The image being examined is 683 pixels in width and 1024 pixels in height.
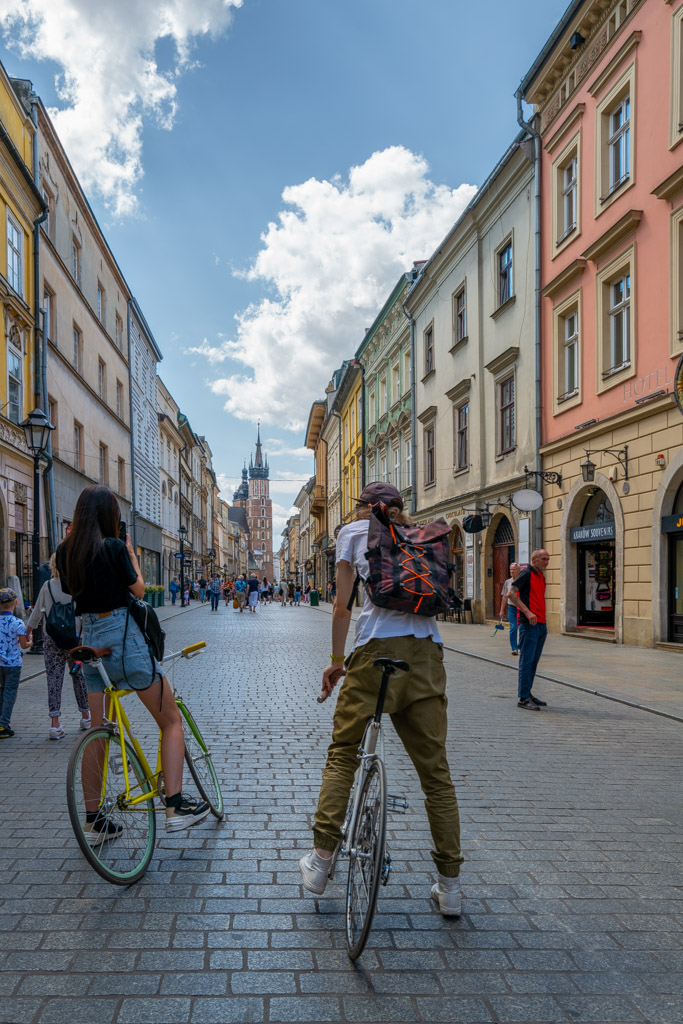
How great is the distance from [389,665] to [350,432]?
4665cm

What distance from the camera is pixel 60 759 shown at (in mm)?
6270

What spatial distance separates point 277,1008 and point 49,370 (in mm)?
21785

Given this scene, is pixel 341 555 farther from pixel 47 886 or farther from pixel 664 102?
pixel 664 102

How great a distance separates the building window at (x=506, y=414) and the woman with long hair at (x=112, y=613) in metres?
18.6

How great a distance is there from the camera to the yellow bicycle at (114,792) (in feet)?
12.2

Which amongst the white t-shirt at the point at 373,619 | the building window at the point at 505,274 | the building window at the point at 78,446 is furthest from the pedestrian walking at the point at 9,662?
the building window at the point at 78,446

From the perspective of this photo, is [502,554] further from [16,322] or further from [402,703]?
[402,703]

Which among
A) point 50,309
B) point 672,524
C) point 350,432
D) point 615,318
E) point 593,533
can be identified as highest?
point 50,309

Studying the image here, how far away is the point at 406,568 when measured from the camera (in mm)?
3385

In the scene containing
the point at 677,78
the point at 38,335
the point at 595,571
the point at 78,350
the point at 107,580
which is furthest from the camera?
the point at 78,350

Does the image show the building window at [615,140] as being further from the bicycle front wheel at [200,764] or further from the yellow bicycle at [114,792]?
the yellow bicycle at [114,792]

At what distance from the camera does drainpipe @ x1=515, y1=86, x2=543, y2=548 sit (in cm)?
1970

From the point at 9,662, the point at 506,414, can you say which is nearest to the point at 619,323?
the point at 506,414

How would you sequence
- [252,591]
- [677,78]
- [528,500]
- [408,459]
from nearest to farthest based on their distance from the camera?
[677,78] < [528,500] < [408,459] < [252,591]
